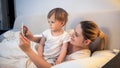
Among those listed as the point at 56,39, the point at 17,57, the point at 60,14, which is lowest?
the point at 17,57

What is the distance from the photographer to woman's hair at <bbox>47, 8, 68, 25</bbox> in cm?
91

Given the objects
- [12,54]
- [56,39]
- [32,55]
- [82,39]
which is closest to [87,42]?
[82,39]

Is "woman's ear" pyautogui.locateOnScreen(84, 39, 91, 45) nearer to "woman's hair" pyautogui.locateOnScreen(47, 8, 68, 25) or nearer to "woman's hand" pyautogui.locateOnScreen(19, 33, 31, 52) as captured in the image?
"woman's hair" pyautogui.locateOnScreen(47, 8, 68, 25)

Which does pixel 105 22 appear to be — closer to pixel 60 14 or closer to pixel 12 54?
pixel 60 14

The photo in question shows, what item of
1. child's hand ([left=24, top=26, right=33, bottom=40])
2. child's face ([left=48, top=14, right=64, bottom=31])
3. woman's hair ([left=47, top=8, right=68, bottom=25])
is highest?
woman's hair ([left=47, top=8, right=68, bottom=25])

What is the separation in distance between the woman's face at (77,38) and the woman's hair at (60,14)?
8 cm

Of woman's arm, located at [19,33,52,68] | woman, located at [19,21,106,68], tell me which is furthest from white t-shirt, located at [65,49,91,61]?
woman's arm, located at [19,33,52,68]

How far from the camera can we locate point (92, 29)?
92 centimetres

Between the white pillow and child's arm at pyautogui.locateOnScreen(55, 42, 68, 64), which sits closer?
the white pillow

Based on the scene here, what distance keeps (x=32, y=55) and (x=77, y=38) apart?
23cm

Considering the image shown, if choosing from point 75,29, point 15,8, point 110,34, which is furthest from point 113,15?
point 15,8

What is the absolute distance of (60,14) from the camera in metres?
0.92

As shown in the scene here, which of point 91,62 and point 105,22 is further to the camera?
point 105,22

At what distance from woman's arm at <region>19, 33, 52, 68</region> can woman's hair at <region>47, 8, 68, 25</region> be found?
7.1 inches
